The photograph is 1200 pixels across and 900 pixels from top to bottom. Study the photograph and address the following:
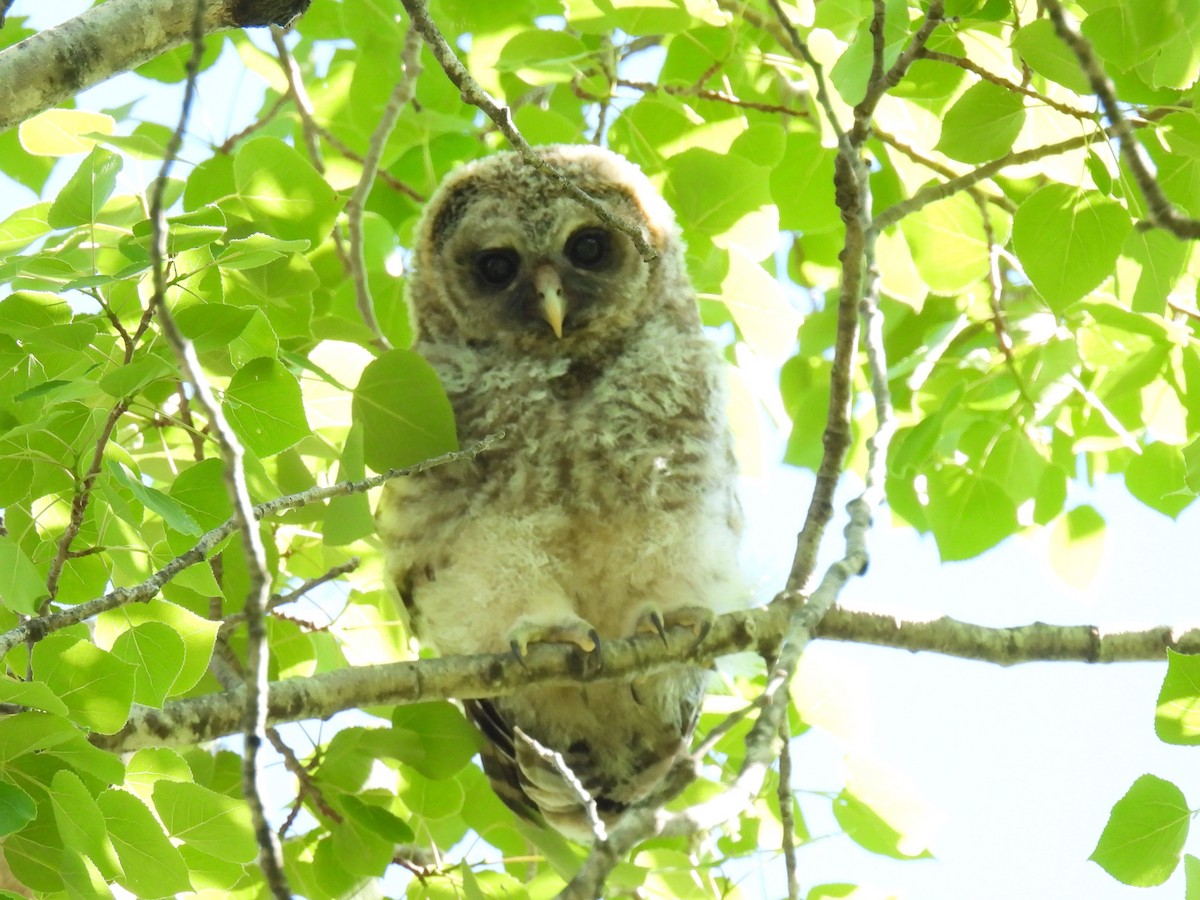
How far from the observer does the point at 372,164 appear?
101 inches

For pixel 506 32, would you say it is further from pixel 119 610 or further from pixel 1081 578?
pixel 1081 578

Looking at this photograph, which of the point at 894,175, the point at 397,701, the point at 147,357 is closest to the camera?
the point at 147,357

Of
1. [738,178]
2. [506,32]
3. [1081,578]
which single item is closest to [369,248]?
[506,32]

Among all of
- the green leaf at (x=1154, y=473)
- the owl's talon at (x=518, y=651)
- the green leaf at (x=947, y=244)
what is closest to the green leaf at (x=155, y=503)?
the owl's talon at (x=518, y=651)

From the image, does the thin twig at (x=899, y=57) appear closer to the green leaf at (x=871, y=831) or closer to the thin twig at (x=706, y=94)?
the thin twig at (x=706, y=94)

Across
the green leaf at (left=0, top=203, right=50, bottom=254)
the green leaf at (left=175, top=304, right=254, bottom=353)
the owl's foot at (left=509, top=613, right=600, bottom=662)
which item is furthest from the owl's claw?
the green leaf at (left=0, top=203, right=50, bottom=254)

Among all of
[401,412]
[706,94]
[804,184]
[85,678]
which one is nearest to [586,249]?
[706,94]

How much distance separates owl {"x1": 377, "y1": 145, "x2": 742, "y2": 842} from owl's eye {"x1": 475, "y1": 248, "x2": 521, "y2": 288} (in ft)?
0.22

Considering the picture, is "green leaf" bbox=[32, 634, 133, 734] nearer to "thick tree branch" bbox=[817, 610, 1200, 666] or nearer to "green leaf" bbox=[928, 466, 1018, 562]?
"thick tree branch" bbox=[817, 610, 1200, 666]

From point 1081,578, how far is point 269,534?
1.85 metres

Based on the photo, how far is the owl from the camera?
2496 millimetres

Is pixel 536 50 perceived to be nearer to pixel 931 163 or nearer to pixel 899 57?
pixel 899 57

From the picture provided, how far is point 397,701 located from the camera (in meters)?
1.95

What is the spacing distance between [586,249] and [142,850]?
1.79 metres
